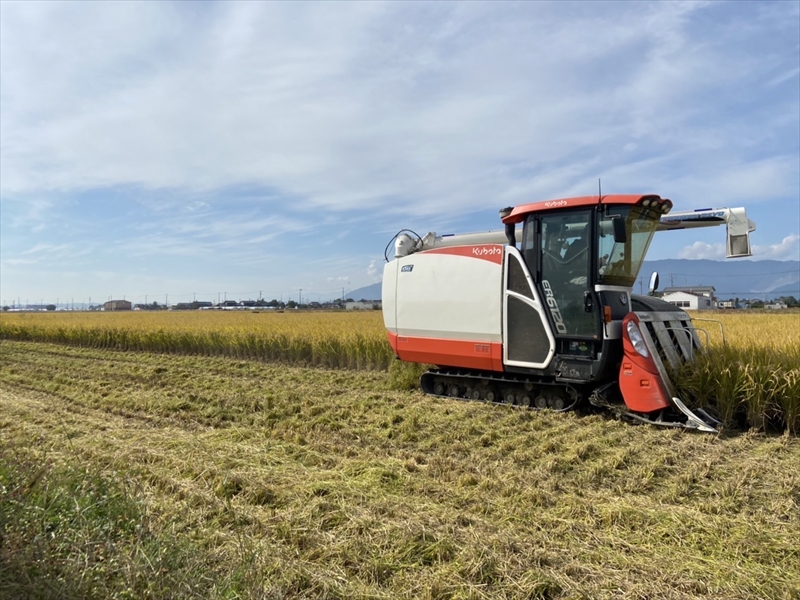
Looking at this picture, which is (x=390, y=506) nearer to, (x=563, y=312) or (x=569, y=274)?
(x=563, y=312)

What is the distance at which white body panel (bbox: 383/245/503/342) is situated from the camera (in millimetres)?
7758

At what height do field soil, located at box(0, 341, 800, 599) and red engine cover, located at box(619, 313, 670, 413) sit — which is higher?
red engine cover, located at box(619, 313, 670, 413)

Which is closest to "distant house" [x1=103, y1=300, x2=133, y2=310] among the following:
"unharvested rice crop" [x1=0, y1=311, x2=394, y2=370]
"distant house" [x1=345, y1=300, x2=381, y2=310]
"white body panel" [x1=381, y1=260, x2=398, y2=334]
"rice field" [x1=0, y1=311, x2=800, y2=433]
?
"distant house" [x1=345, y1=300, x2=381, y2=310]

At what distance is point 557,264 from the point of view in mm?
7266

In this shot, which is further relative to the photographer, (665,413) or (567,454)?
(665,413)

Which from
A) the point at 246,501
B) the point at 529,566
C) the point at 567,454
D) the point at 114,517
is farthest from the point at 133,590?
the point at 567,454

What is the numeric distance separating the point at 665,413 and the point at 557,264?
226 cm

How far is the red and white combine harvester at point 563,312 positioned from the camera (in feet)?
22.2

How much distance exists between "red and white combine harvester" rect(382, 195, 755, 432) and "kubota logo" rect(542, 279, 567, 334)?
0.04 ft

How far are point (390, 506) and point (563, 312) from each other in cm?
411

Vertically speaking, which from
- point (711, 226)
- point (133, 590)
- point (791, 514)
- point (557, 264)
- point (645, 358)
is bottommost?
point (791, 514)

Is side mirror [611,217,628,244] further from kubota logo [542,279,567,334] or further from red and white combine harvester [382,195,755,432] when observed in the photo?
kubota logo [542,279,567,334]

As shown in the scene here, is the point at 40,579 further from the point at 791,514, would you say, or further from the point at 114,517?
the point at 791,514

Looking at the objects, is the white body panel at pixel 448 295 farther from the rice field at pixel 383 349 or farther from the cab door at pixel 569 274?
the rice field at pixel 383 349
